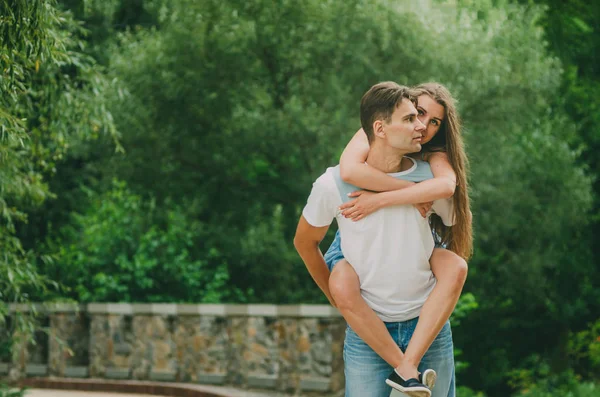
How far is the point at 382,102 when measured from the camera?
3.84 m

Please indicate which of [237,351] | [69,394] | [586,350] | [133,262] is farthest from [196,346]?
[586,350]

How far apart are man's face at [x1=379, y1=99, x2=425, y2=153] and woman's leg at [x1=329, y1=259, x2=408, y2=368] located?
0.49 metres

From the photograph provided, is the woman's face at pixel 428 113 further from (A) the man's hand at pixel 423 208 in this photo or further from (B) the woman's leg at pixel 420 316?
(B) the woman's leg at pixel 420 316

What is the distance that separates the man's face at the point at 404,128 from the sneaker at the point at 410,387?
81 centimetres

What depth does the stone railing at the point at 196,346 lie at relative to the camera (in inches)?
437

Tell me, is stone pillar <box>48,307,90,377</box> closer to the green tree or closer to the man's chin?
the green tree

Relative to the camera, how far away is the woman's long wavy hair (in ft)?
13.1

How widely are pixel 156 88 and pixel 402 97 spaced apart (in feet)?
44.7

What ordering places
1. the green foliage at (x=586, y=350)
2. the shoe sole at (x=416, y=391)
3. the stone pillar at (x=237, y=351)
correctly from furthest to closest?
the green foliage at (x=586, y=350) < the stone pillar at (x=237, y=351) < the shoe sole at (x=416, y=391)

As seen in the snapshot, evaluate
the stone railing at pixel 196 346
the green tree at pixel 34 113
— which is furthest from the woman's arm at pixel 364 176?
the stone railing at pixel 196 346

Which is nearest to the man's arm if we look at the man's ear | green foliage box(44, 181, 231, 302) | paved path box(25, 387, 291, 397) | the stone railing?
the man's ear

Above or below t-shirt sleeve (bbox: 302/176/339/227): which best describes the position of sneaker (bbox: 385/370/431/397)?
below

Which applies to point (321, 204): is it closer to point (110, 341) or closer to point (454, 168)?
point (454, 168)

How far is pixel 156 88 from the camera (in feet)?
56.3
